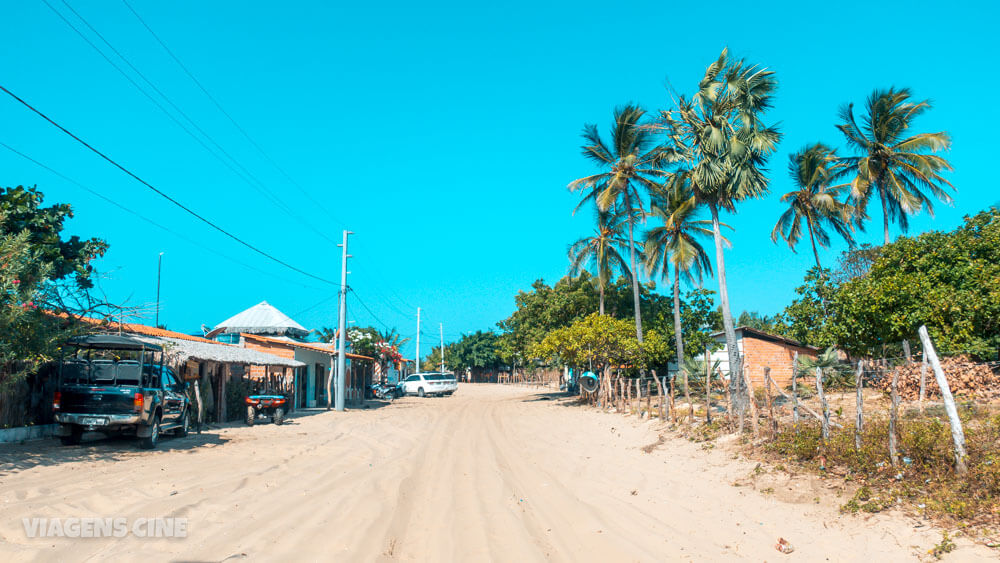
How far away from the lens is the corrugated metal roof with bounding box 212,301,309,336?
36844 mm

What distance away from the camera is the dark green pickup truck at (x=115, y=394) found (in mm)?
10969

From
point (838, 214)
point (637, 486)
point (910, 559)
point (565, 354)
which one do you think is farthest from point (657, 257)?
point (910, 559)

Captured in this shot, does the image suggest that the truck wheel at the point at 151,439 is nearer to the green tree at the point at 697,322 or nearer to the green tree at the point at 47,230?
the green tree at the point at 47,230

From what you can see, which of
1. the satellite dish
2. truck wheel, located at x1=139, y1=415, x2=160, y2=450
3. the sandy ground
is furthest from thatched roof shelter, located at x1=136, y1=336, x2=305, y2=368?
the satellite dish

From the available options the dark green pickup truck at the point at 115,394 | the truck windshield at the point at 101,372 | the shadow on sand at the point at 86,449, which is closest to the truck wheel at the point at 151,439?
the dark green pickup truck at the point at 115,394

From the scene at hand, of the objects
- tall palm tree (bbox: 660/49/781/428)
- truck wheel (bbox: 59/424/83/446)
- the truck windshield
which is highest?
tall palm tree (bbox: 660/49/781/428)

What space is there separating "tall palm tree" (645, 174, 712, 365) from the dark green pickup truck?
58.5 ft

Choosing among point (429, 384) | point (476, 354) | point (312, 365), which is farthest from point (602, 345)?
point (476, 354)

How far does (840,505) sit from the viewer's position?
638cm

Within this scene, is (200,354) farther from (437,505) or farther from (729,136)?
(729,136)

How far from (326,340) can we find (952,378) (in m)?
38.4

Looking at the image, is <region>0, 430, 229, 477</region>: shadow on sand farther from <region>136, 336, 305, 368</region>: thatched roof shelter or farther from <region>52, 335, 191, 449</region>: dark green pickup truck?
<region>136, 336, 305, 368</region>: thatched roof shelter

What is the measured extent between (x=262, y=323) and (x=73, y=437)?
2686 centimetres

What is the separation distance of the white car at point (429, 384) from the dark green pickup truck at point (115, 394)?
1077 inches
